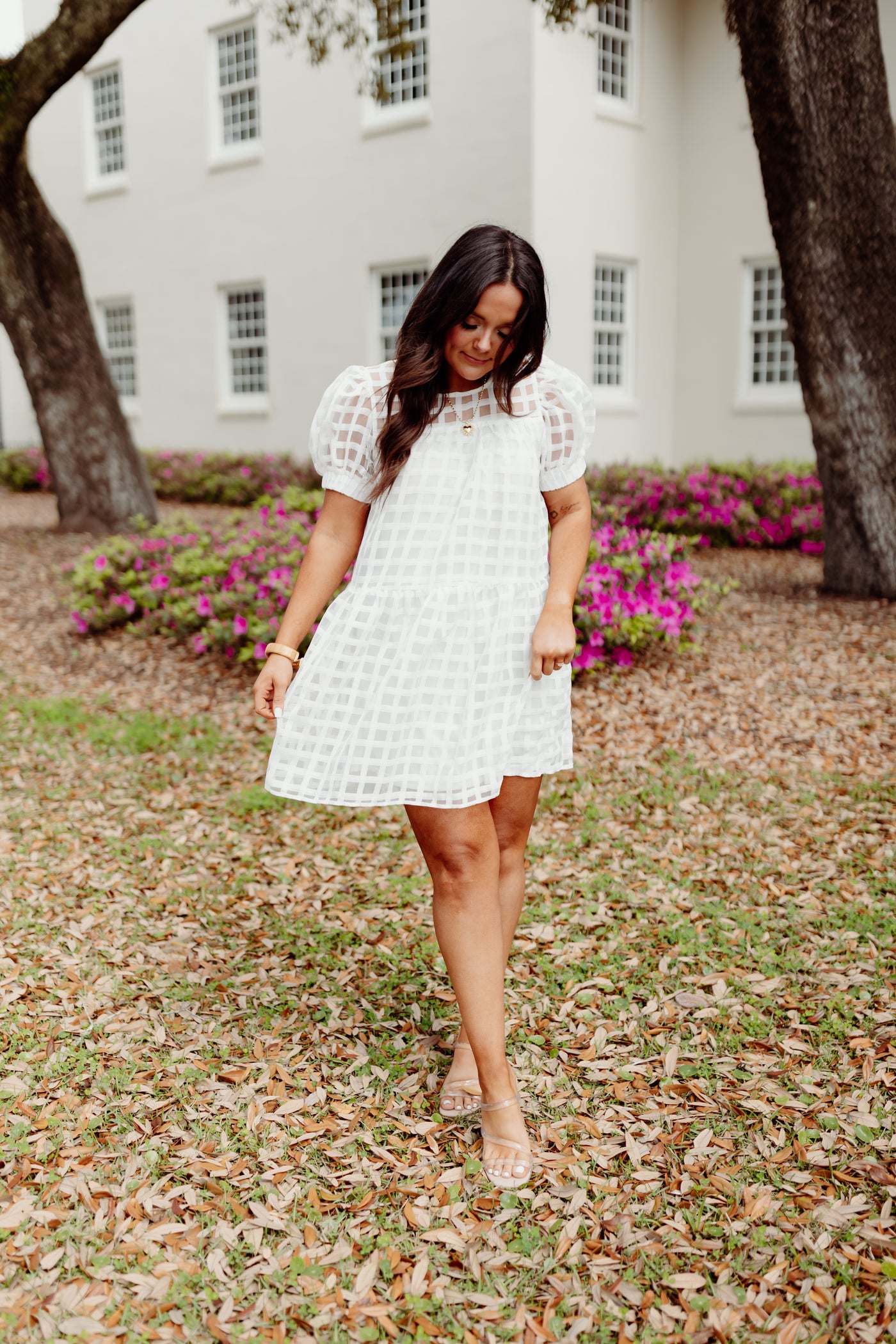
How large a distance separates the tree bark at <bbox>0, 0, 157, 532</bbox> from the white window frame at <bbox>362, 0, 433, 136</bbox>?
4848mm

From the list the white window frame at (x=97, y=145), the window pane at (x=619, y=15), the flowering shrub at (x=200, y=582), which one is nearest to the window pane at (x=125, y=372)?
the white window frame at (x=97, y=145)

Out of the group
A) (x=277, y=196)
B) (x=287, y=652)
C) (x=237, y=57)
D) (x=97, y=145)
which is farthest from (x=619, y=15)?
(x=287, y=652)

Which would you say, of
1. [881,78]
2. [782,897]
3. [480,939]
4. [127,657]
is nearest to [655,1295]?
[480,939]

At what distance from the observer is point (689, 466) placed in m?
11.6

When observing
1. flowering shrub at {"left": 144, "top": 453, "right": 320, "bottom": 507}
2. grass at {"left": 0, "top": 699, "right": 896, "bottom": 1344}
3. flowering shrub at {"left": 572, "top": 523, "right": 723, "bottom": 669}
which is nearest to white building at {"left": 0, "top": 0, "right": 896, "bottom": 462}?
flowering shrub at {"left": 144, "top": 453, "right": 320, "bottom": 507}

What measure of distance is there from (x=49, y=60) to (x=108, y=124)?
32.9 ft

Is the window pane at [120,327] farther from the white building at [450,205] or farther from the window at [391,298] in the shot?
the window at [391,298]

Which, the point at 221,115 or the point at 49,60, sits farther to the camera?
the point at 221,115

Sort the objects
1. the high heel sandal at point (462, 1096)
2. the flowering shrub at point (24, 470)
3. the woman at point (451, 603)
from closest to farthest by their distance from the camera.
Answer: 1. the woman at point (451, 603)
2. the high heel sandal at point (462, 1096)
3. the flowering shrub at point (24, 470)

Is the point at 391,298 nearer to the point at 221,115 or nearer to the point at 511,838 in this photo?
the point at 221,115

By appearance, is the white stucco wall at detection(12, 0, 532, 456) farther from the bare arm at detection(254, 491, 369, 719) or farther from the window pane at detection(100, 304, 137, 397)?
the bare arm at detection(254, 491, 369, 719)

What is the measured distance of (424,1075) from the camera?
288 cm

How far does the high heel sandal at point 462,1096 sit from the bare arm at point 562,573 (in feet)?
3.36

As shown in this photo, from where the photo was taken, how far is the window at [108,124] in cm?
1725
